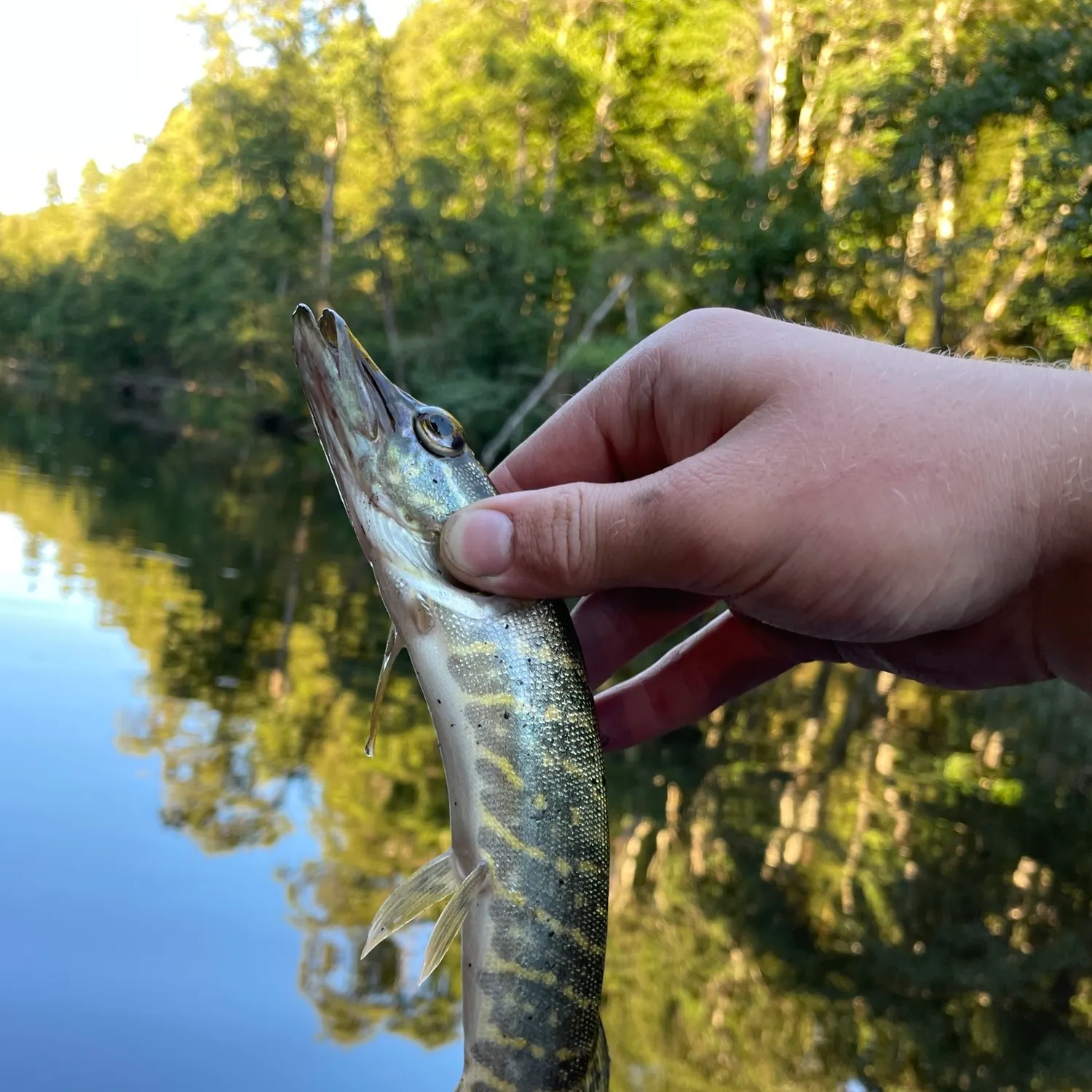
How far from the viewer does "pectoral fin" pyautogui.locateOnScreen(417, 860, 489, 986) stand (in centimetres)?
194

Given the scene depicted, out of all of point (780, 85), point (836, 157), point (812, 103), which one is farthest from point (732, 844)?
point (780, 85)

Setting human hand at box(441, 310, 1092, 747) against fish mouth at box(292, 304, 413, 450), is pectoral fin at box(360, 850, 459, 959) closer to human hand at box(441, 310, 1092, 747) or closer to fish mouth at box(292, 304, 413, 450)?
human hand at box(441, 310, 1092, 747)

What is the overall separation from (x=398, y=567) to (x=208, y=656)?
754cm

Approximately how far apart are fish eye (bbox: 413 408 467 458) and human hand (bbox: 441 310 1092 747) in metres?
0.15

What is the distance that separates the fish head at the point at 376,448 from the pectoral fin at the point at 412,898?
604 millimetres

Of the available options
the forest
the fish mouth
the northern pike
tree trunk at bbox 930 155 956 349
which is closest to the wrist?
the northern pike

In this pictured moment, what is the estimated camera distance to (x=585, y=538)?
2.07 m

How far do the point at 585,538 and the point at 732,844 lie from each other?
Answer: 5102 mm

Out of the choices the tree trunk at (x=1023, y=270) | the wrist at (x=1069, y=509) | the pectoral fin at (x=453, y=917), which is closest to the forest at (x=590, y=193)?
the tree trunk at (x=1023, y=270)

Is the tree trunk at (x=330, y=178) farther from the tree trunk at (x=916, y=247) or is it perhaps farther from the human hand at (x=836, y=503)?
the human hand at (x=836, y=503)

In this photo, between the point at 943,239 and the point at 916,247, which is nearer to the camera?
the point at 943,239

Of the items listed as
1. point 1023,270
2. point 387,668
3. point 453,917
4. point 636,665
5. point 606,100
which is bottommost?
point 636,665

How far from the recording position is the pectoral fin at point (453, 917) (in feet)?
6.36

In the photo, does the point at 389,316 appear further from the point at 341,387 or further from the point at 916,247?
the point at 341,387
